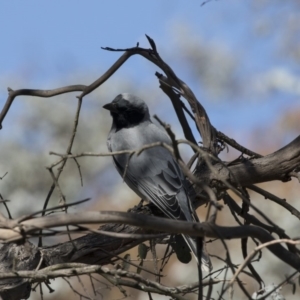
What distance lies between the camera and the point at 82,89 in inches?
146

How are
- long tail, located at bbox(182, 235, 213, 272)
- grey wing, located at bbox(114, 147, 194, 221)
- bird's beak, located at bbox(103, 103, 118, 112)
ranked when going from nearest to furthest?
long tail, located at bbox(182, 235, 213, 272) → grey wing, located at bbox(114, 147, 194, 221) → bird's beak, located at bbox(103, 103, 118, 112)

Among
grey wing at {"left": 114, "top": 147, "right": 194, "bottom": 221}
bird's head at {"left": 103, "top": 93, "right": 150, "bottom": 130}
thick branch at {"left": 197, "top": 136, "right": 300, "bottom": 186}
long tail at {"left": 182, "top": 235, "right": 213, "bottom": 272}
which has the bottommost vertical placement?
long tail at {"left": 182, "top": 235, "right": 213, "bottom": 272}

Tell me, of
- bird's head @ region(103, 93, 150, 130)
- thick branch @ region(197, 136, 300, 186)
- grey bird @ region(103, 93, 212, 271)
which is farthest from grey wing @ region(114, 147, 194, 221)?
thick branch @ region(197, 136, 300, 186)

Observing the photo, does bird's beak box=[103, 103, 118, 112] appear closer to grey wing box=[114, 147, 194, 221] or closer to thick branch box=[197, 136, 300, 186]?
grey wing box=[114, 147, 194, 221]

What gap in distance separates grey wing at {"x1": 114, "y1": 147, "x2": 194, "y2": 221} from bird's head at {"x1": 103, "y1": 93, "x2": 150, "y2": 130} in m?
0.39

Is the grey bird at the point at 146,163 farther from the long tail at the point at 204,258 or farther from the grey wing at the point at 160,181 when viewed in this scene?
the long tail at the point at 204,258

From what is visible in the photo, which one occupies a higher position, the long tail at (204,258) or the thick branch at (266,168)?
the thick branch at (266,168)

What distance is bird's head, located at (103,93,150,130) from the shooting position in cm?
517

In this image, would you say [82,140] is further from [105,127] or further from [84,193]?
[84,193]

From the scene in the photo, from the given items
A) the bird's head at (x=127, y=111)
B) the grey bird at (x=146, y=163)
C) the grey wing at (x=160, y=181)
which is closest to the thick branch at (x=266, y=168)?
the grey bird at (x=146, y=163)

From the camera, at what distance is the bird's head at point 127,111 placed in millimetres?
5172

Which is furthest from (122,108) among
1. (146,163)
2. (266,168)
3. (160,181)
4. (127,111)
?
(266,168)

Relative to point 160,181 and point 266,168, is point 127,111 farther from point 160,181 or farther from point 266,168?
point 266,168

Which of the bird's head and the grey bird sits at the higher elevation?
the bird's head
